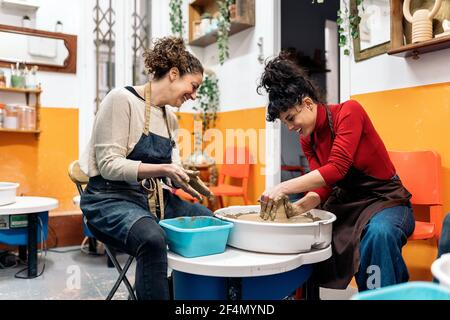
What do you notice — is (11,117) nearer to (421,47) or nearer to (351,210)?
(351,210)

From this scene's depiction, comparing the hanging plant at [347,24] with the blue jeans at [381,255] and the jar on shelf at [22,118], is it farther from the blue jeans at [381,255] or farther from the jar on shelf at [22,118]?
the jar on shelf at [22,118]

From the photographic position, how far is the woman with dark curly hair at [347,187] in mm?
1396

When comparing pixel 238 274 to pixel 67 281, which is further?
pixel 67 281

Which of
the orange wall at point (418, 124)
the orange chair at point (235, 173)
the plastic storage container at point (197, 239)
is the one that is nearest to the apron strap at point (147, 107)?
the plastic storage container at point (197, 239)

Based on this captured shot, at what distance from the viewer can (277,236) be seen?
122 cm

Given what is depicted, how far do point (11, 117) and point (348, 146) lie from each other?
9.72ft

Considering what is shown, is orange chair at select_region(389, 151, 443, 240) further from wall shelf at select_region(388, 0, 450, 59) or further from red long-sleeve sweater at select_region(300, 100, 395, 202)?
wall shelf at select_region(388, 0, 450, 59)

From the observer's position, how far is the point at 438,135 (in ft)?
6.48

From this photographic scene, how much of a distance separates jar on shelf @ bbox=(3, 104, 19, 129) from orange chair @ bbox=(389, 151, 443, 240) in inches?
121

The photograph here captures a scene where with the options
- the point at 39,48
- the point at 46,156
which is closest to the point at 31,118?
the point at 46,156

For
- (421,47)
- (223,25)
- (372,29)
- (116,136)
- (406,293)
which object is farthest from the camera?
(223,25)

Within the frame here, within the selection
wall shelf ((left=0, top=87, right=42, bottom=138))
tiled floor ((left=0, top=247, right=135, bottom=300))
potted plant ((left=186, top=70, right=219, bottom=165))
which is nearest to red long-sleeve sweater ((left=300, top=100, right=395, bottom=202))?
tiled floor ((left=0, top=247, right=135, bottom=300))

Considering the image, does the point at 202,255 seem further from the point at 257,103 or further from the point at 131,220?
the point at 257,103

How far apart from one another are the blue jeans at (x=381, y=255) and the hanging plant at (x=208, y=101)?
2.71 metres
